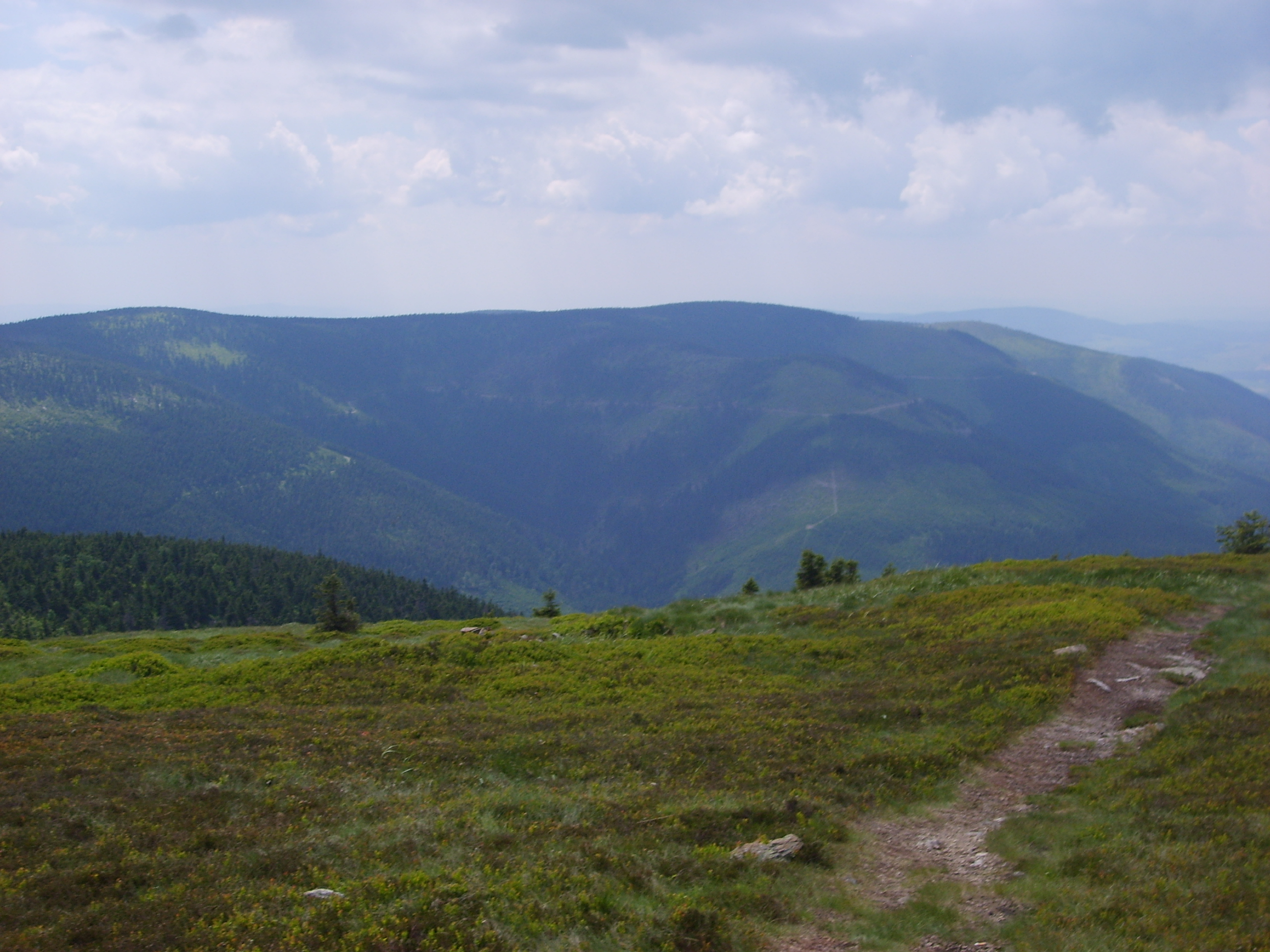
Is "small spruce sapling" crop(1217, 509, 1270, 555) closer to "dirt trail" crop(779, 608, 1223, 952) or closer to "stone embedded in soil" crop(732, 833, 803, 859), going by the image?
"dirt trail" crop(779, 608, 1223, 952)

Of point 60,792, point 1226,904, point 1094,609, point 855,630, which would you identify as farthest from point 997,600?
point 60,792

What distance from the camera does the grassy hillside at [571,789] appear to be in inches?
549

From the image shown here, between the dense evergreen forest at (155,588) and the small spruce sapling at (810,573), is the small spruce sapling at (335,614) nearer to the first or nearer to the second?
the small spruce sapling at (810,573)

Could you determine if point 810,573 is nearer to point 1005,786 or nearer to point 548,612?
point 548,612

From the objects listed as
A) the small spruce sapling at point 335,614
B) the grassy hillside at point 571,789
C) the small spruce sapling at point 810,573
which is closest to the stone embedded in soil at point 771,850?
the grassy hillside at point 571,789

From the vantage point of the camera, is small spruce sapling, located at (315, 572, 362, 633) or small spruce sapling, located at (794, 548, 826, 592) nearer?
small spruce sapling, located at (315, 572, 362, 633)

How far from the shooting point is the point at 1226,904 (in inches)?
564

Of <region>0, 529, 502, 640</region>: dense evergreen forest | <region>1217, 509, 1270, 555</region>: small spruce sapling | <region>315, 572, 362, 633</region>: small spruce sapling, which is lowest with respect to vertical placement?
<region>0, 529, 502, 640</region>: dense evergreen forest

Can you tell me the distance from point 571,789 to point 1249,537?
212 feet

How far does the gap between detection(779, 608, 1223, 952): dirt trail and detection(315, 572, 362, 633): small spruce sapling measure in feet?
149

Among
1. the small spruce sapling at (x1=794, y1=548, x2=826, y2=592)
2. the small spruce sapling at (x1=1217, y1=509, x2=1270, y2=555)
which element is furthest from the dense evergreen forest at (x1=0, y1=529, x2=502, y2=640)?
the small spruce sapling at (x1=1217, y1=509, x2=1270, y2=555)

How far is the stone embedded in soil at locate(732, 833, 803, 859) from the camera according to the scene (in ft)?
55.2

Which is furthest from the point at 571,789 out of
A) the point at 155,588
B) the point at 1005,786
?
the point at 155,588

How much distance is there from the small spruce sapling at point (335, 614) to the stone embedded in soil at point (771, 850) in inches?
1771
